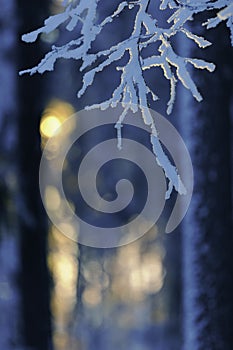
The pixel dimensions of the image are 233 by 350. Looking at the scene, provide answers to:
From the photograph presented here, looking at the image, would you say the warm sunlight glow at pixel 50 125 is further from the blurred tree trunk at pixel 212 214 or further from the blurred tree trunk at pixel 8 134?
the blurred tree trunk at pixel 212 214

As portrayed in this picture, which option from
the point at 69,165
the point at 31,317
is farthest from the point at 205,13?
the point at 69,165

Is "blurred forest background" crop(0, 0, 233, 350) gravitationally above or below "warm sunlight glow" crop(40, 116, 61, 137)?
below

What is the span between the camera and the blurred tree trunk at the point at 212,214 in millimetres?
7637

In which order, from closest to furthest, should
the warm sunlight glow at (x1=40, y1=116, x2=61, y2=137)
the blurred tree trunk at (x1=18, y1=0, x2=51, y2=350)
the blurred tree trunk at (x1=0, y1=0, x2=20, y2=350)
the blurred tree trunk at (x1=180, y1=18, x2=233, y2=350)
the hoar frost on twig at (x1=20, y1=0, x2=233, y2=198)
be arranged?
1. the hoar frost on twig at (x1=20, y1=0, x2=233, y2=198)
2. the blurred tree trunk at (x1=180, y1=18, x2=233, y2=350)
3. the blurred tree trunk at (x1=18, y1=0, x2=51, y2=350)
4. the blurred tree trunk at (x1=0, y1=0, x2=20, y2=350)
5. the warm sunlight glow at (x1=40, y1=116, x2=61, y2=137)

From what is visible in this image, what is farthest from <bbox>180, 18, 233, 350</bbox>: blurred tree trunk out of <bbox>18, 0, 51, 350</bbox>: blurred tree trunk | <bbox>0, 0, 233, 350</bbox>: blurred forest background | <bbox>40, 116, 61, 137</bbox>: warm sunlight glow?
<bbox>40, 116, 61, 137</bbox>: warm sunlight glow

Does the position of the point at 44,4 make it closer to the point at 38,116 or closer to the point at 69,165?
the point at 38,116

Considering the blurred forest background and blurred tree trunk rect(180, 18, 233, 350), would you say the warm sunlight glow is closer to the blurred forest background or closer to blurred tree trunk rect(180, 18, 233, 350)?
the blurred forest background

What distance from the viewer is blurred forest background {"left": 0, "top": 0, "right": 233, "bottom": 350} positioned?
7.66 meters

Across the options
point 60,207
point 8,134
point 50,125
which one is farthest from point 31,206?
point 60,207

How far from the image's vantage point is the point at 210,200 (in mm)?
7648

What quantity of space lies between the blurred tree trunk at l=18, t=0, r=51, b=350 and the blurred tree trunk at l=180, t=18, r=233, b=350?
4052 millimetres

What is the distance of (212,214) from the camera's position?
7664 mm

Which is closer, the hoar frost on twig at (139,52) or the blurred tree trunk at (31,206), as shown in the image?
the hoar frost on twig at (139,52)

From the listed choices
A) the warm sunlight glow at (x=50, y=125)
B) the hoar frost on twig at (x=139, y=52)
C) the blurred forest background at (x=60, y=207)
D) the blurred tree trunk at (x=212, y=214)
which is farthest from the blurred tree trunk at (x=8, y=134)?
the hoar frost on twig at (x=139, y=52)
